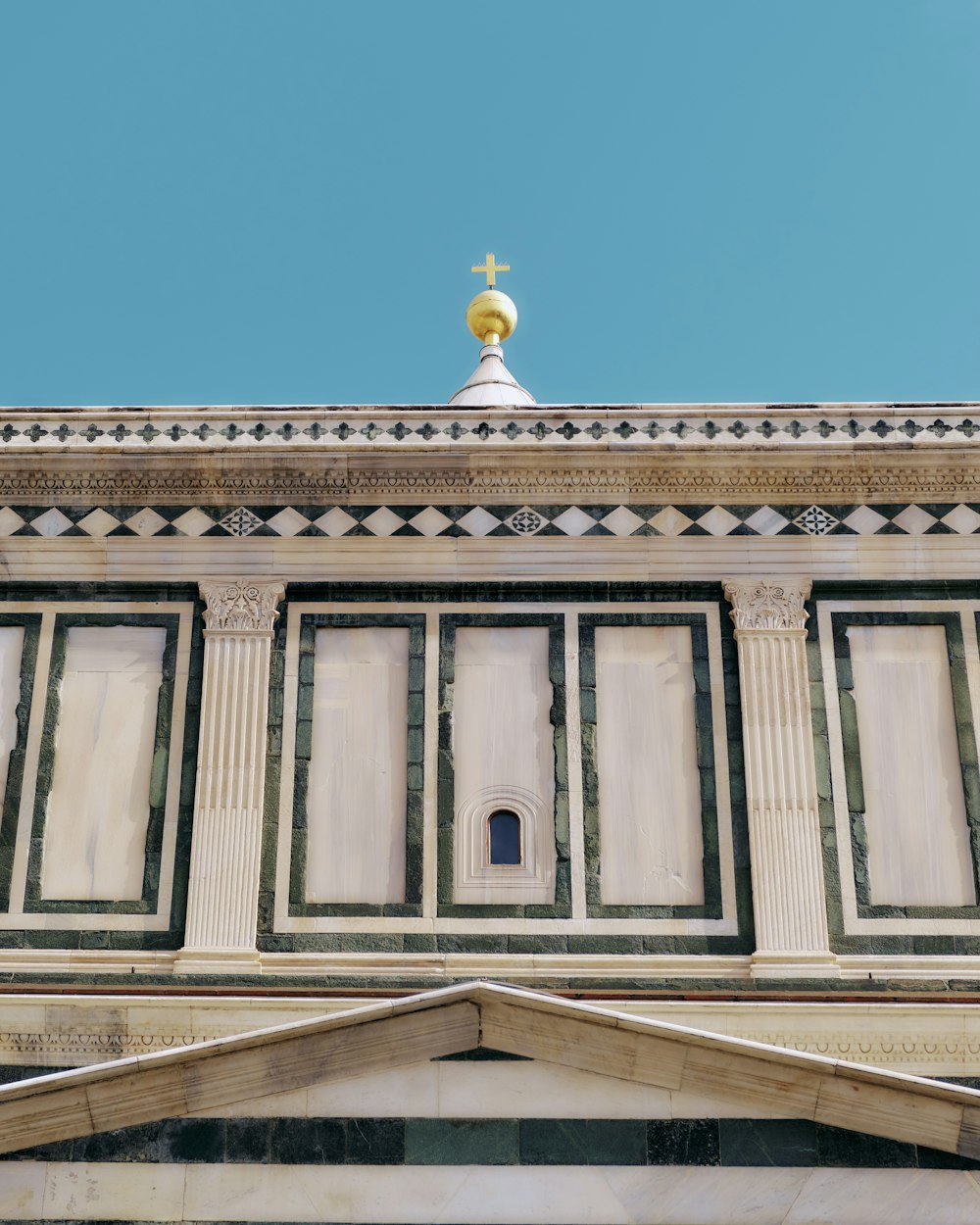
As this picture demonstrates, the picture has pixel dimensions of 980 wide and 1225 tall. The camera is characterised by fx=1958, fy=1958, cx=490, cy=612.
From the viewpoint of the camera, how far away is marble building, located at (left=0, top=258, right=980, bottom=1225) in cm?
A: 977

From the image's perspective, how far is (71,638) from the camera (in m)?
12.3

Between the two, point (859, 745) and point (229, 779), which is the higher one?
point (859, 745)

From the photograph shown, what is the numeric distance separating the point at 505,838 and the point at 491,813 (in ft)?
→ 0.56

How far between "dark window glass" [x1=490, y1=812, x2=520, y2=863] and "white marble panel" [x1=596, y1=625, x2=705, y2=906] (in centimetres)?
51

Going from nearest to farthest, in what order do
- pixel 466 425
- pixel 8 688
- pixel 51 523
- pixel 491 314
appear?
pixel 8 688 < pixel 51 523 < pixel 466 425 < pixel 491 314

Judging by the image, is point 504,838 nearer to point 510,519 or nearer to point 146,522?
point 510,519

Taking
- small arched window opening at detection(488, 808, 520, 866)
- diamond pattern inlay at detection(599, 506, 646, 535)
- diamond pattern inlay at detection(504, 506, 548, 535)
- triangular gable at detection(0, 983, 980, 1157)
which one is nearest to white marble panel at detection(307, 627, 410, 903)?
small arched window opening at detection(488, 808, 520, 866)

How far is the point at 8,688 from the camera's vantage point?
12188 millimetres

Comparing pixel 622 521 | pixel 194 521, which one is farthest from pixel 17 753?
pixel 622 521

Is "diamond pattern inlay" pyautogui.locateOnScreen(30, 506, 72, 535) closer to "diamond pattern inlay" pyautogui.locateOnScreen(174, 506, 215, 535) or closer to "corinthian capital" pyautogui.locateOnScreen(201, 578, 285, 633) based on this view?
"diamond pattern inlay" pyautogui.locateOnScreen(174, 506, 215, 535)

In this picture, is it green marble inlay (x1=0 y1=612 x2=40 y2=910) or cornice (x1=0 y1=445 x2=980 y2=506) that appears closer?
green marble inlay (x1=0 y1=612 x2=40 y2=910)

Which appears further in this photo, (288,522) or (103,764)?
(288,522)

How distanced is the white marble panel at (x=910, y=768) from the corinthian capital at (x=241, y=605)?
363 cm

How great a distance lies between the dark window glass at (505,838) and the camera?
11.7 m
